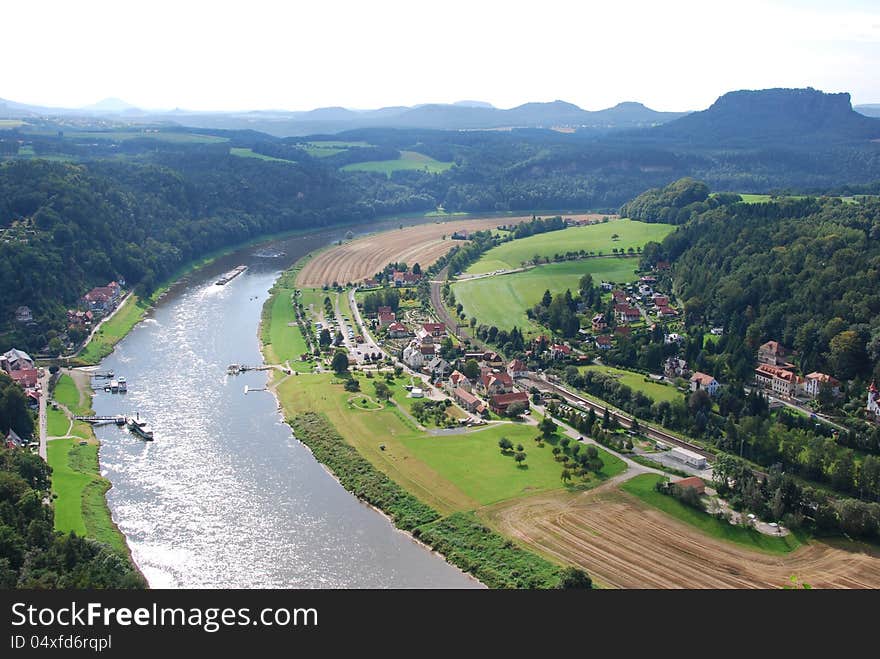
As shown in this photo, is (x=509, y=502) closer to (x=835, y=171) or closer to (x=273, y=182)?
(x=273, y=182)

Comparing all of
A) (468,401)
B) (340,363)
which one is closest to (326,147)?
(340,363)

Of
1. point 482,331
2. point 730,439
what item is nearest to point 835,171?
point 482,331

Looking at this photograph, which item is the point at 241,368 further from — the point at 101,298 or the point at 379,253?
the point at 379,253

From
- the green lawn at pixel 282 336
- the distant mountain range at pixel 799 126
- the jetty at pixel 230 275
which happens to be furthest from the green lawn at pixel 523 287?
the distant mountain range at pixel 799 126

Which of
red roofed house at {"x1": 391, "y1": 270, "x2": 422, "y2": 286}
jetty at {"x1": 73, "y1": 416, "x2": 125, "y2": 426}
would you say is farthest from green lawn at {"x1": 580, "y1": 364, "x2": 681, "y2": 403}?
red roofed house at {"x1": 391, "y1": 270, "x2": 422, "y2": 286}

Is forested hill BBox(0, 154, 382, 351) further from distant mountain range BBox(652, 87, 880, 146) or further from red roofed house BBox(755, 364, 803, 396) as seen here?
distant mountain range BBox(652, 87, 880, 146)

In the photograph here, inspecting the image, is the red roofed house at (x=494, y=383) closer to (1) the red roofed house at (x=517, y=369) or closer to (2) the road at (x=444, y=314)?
(1) the red roofed house at (x=517, y=369)
